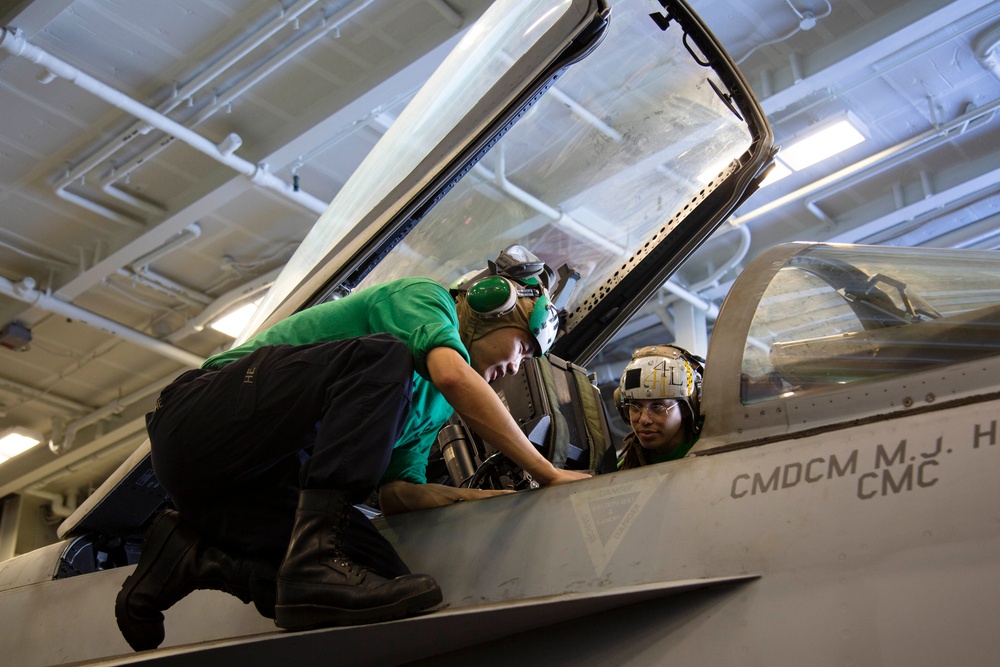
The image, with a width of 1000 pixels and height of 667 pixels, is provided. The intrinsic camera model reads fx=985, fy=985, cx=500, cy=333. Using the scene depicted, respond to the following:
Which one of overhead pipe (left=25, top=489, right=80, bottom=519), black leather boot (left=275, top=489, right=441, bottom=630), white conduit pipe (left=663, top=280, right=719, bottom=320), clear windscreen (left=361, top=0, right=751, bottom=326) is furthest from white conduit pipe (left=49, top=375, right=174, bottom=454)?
black leather boot (left=275, top=489, right=441, bottom=630)

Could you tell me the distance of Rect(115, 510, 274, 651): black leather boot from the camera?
2547 mm

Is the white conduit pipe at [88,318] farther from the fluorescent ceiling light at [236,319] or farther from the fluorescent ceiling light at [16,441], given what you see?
the fluorescent ceiling light at [16,441]

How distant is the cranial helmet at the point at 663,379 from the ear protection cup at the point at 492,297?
4.38 feet

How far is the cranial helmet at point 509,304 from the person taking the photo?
9.73ft

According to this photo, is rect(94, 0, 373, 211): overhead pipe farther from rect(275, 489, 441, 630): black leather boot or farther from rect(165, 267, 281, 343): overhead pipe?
rect(275, 489, 441, 630): black leather boot

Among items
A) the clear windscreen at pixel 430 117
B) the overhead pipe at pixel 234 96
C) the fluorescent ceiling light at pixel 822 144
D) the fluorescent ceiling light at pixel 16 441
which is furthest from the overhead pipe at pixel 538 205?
the fluorescent ceiling light at pixel 16 441

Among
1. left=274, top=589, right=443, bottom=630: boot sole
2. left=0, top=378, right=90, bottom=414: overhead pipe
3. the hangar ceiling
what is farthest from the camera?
left=0, top=378, right=90, bottom=414: overhead pipe

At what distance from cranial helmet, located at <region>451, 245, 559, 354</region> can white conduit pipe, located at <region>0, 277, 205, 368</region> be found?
760cm

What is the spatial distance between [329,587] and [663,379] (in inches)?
93.4

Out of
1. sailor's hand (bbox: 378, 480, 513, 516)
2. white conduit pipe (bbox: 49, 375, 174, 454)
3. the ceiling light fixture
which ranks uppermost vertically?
the ceiling light fixture

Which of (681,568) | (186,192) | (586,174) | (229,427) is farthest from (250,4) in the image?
(681,568)

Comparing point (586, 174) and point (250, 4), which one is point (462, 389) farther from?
point (250, 4)

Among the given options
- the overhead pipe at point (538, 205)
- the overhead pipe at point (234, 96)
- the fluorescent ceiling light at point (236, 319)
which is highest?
the overhead pipe at point (234, 96)

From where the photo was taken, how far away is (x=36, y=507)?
1584 centimetres
